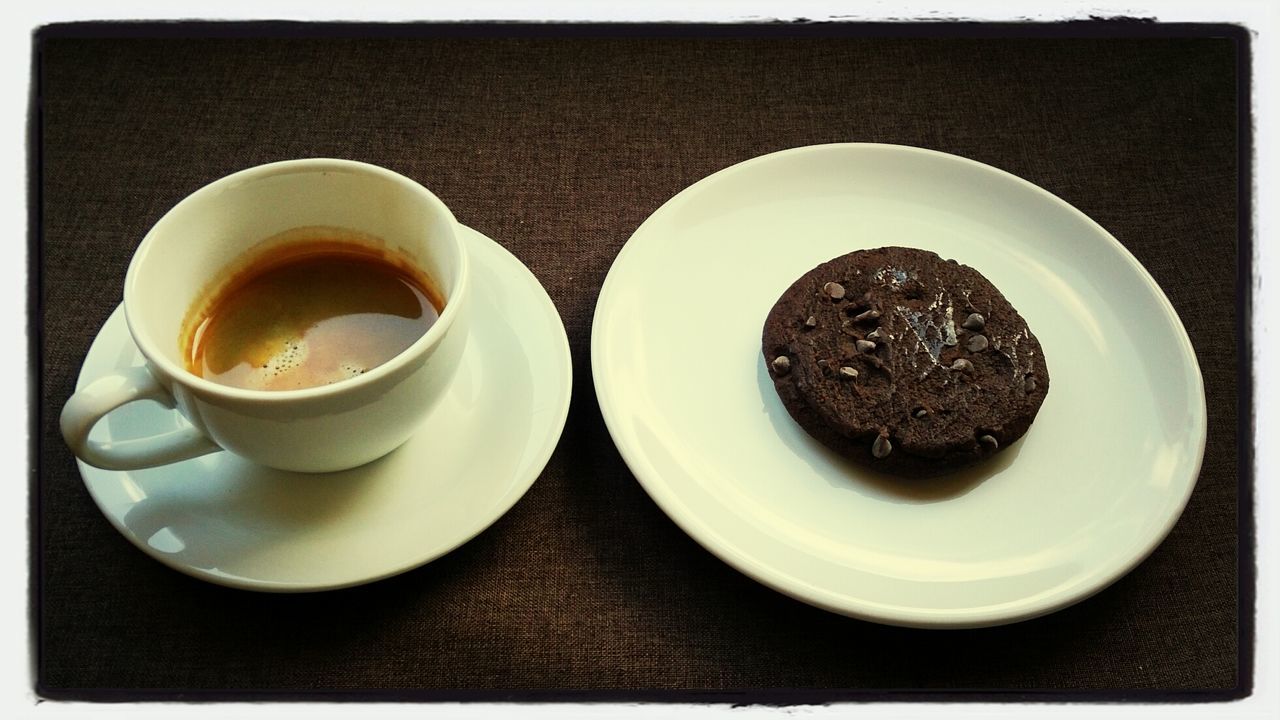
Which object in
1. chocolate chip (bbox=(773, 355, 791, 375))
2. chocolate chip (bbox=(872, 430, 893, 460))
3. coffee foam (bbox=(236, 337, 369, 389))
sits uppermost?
coffee foam (bbox=(236, 337, 369, 389))

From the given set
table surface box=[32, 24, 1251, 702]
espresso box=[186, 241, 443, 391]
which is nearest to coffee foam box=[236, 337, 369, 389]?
espresso box=[186, 241, 443, 391]

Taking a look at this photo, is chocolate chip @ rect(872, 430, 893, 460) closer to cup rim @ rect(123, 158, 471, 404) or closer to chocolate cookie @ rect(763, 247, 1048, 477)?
chocolate cookie @ rect(763, 247, 1048, 477)

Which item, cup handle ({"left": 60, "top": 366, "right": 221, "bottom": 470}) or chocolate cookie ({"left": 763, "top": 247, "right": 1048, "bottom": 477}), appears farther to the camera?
chocolate cookie ({"left": 763, "top": 247, "right": 1048, "bottom": 477})

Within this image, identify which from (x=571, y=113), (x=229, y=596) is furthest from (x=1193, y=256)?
(x=229, y=596)

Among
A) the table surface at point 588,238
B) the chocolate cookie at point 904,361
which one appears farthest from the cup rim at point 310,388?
the chocolate cookie at point 904,361

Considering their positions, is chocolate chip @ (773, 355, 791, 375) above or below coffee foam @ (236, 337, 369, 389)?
below

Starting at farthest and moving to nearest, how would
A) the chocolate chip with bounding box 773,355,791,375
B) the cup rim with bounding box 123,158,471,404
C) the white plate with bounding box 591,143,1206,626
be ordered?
the chocolate chip with bounding box 773,355,791,375
the white plate with bounding box 591,143,1206,626
the cup rim with bounding box 123,158,471,404

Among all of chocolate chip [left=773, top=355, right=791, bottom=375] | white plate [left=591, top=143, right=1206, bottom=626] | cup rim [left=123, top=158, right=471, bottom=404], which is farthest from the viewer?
chocolate chip [left=773, top=355, right=791, bottom=375]
